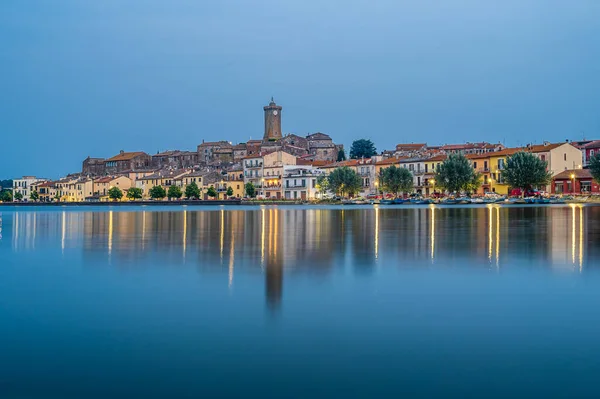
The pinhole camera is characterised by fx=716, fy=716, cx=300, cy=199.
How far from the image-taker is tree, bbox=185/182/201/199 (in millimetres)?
111250

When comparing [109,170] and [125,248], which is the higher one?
[109,170]

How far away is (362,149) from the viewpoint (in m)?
129

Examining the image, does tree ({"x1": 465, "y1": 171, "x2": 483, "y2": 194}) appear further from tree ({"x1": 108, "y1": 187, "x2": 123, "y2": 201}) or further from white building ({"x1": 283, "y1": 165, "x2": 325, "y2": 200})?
tree ({"x1": 108, "y1": 187, "x2": 123, "y2": 201})

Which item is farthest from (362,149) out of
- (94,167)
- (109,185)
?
(94,167)

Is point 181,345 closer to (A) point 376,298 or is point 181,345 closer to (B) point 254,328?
(B) point 254,328

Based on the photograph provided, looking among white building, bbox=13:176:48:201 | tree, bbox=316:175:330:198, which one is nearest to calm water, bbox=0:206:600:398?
tree, bbox=316:175:330:198

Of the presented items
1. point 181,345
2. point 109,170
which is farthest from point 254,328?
point 109,170

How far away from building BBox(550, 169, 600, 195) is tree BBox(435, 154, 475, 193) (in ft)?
30.0

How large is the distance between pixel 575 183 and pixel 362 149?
57.3m

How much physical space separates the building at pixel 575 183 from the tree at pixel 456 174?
9.16 meters

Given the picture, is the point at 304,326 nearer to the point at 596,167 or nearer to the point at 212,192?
the point at 596,167

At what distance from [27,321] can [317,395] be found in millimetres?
4923

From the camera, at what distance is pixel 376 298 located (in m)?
10.8

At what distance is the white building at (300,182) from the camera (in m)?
101
